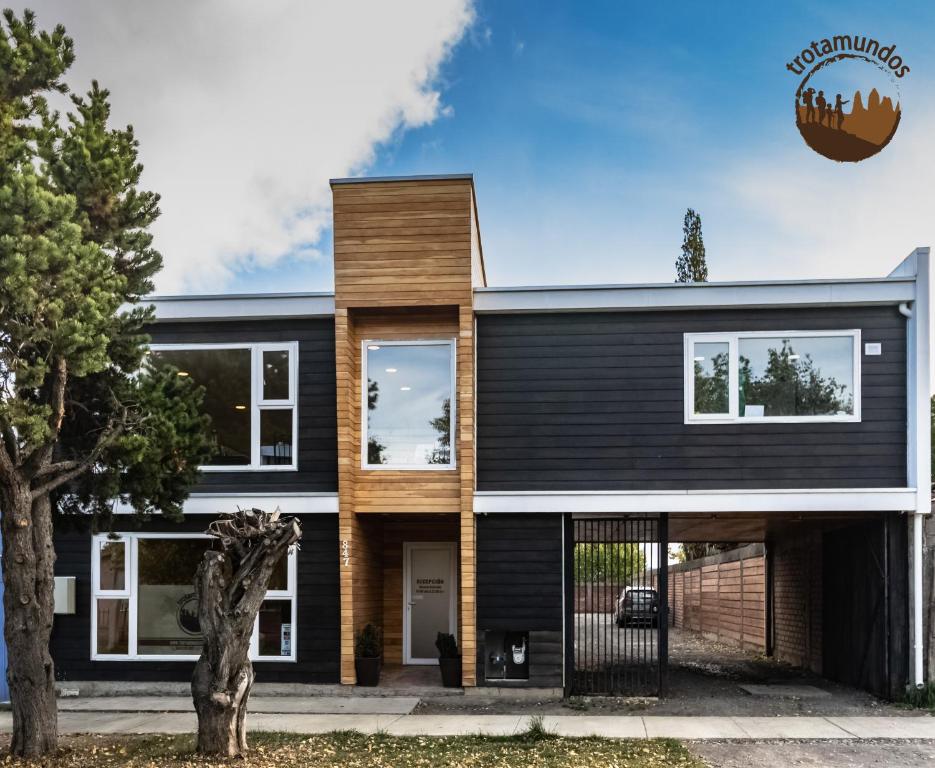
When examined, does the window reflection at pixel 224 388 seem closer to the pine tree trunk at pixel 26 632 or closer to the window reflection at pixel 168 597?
the window reflection at pixel 168 597

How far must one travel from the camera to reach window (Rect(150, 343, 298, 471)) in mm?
12094

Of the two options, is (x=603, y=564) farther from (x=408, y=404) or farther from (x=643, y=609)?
(x=408, y=404)

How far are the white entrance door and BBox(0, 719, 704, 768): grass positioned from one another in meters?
4.88

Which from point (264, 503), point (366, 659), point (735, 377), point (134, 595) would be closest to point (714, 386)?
point (735, 377)

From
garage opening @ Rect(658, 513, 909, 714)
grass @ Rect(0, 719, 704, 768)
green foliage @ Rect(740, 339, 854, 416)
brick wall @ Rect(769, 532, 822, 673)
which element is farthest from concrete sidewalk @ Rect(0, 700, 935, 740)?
brick wall @ Rect(769, 532, 822, 673)

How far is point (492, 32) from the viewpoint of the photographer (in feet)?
48.6

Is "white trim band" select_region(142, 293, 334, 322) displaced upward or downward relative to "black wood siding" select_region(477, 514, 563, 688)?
upward

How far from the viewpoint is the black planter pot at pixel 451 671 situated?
38.4 feet

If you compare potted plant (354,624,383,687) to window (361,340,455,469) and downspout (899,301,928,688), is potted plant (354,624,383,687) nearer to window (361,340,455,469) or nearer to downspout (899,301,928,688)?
window (361,340,455,469)

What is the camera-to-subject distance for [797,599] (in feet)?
51.8

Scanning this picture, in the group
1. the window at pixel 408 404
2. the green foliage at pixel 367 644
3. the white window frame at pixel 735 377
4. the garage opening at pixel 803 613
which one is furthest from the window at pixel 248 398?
the garage opening at pixel 803 613

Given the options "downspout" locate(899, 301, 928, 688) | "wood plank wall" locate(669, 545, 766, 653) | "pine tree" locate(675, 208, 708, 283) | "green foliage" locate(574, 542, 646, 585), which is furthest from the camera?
"pine tree" locate(675, 208, 708, 283)

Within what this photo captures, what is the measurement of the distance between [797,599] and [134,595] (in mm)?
10470

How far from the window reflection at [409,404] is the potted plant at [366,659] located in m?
2.21
